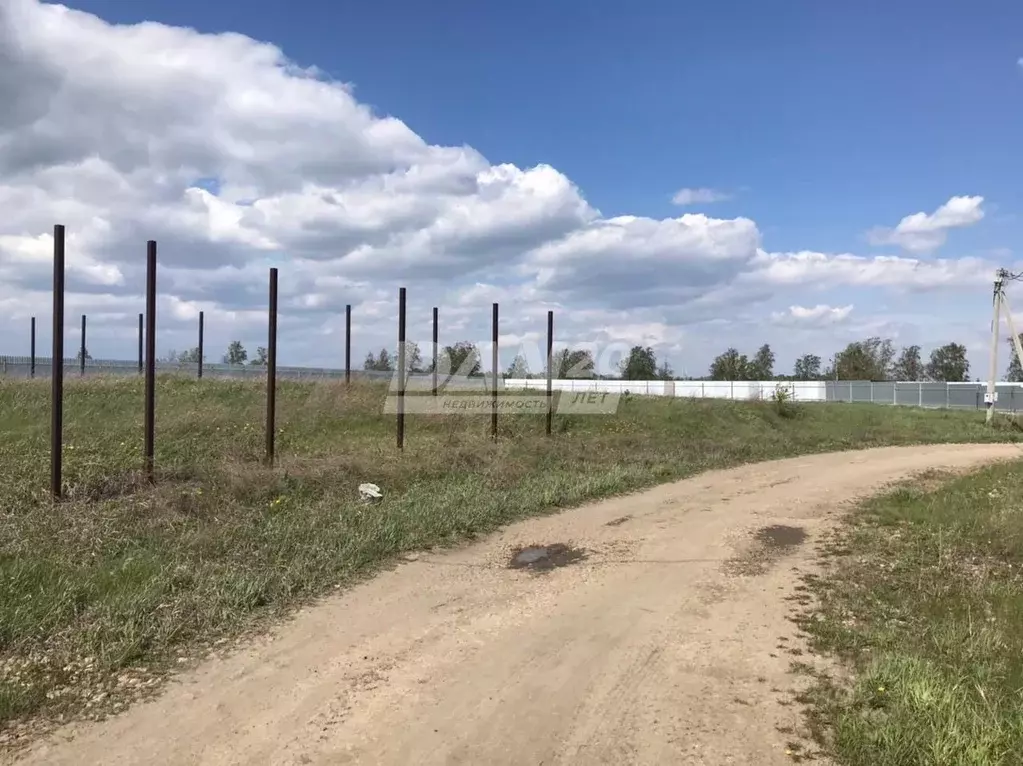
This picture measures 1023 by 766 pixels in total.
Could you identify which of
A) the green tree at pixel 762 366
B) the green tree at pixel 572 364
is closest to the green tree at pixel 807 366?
the green tree at pixel 762 366

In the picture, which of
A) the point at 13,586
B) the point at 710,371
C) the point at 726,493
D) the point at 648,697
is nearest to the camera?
the point at 648,697

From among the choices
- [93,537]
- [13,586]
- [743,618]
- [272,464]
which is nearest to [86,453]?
[272,464]

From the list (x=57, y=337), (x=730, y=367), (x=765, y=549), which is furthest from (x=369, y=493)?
(x=730, y=367)

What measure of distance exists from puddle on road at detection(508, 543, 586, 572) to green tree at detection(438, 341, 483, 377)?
49.0 ft

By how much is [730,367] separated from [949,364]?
2685cm

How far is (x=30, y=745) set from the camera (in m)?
3.44

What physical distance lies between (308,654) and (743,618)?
10.3ft

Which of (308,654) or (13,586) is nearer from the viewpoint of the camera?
(308,654)

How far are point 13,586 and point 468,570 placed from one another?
360cm

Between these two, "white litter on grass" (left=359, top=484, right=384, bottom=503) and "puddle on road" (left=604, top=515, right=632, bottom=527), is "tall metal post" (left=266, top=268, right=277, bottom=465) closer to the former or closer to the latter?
"white litter on grass" (left=359, top=484, right=384, bottom=503)

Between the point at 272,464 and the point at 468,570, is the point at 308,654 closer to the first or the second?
the point at 468,570

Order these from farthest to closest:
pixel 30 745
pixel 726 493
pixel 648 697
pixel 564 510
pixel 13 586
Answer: pixel 726 493 < pixel 564 510 < pixel 13 586 < pixel 648 697 < pixel 30 745

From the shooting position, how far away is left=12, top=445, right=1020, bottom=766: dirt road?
3.45 meters

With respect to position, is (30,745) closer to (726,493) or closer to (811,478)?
(726,493)
